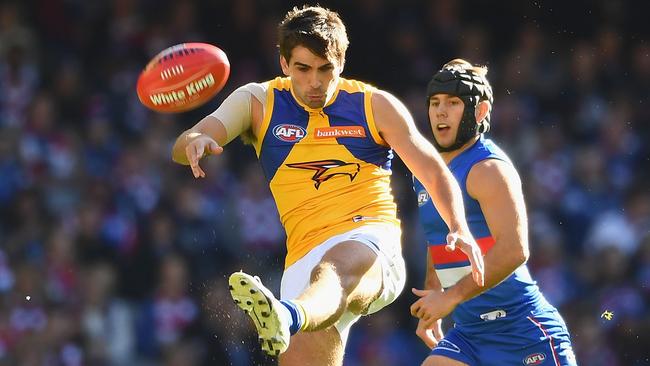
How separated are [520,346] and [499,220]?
706 millimetres

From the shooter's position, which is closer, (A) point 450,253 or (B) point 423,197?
(A) point 450,253

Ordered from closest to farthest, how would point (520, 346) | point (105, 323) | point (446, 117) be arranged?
point (520, 346) → point (446, 117) → point (105, 323)

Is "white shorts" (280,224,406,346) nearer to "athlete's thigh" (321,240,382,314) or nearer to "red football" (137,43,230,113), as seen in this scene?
"athlete's thigh" (321,240,382,314)

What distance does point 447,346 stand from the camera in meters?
6.49

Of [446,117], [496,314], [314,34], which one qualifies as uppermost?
[314,34]

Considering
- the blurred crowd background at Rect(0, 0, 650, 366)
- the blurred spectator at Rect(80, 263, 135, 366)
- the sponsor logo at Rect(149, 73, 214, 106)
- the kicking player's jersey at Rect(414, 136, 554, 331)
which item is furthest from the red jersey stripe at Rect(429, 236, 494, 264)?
the blurred spectator at Rect(80, 263, 135, 366)

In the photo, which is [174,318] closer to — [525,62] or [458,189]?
[525,62]

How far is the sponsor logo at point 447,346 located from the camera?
254 inches

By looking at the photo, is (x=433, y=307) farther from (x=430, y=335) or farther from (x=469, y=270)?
(x=430, y=335)

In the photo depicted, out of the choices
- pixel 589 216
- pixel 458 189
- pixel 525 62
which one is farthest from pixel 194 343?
pixel 458 189

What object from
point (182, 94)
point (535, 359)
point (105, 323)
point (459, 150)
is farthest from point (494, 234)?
point (105, 323)

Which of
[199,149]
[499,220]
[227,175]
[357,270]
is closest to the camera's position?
[199,149]

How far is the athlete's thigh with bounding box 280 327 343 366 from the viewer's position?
6223mm

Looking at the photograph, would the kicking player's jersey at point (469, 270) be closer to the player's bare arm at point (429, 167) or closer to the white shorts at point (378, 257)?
the white shorts at point (378, 257)
